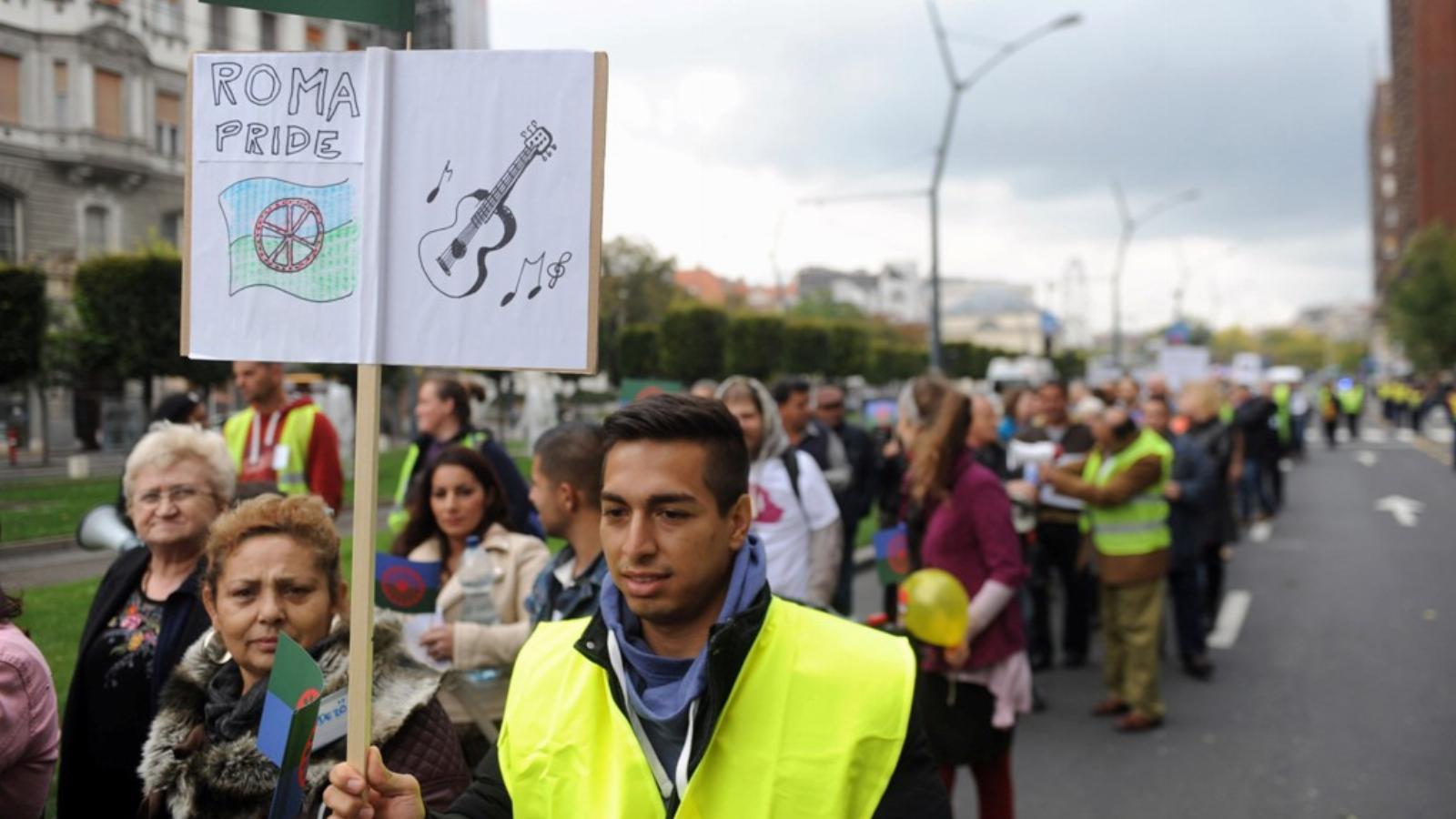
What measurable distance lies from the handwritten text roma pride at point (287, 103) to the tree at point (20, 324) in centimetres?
491

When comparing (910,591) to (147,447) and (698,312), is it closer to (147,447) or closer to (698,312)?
(147,447)

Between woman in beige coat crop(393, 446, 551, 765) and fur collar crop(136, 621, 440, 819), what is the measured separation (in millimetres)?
974

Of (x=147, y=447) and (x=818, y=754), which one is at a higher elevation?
(x=147, y=447)

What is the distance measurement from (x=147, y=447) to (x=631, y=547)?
2.13 meters

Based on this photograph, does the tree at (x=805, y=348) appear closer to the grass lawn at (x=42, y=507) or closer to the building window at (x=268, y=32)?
the building window at (x=268, y=32)

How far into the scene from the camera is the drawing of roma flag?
2.16 metres

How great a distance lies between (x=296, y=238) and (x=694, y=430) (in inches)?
30.5

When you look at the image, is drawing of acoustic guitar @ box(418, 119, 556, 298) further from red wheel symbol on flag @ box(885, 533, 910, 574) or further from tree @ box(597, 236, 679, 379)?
tree @ box(597, 236, 679, 379)

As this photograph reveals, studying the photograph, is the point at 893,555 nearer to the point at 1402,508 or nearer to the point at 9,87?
the point at 9,87

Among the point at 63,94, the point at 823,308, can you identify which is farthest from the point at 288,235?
the point at 823,308

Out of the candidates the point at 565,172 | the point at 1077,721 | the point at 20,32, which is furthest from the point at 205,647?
the point at 1077,721

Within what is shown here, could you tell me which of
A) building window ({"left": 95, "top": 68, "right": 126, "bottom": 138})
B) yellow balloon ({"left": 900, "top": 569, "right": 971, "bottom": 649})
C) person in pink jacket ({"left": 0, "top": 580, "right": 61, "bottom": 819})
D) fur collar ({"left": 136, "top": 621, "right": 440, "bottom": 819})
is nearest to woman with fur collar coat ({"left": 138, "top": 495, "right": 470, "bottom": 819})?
fur collar ({"left": 136, "top": 621, "right": 440, "bottom": 819})

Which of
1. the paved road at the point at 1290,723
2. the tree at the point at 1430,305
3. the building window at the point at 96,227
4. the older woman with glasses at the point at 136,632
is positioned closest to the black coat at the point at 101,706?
the older woman with glasses at the point at 136,632

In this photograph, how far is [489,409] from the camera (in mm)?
20906
